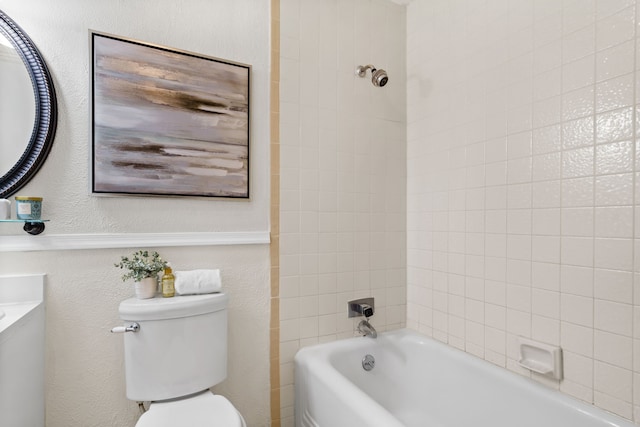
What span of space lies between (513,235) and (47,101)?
1.94 meters

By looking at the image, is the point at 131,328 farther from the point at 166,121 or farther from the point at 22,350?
the point at 166,121

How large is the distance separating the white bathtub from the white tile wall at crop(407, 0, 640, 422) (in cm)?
9

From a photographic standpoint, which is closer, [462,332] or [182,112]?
[182,112]

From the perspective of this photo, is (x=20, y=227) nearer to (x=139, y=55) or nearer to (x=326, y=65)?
(x=139, y=55)

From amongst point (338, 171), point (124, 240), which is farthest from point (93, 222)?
point (338, 171)

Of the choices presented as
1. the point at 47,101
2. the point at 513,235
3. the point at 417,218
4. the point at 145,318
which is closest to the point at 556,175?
the point at 513,235

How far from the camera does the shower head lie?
1770 mm

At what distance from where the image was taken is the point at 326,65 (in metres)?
1.88

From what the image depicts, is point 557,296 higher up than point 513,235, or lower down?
lower down

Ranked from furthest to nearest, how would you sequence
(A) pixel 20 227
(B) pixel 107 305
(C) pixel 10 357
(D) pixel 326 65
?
1. (D) pixel 326 65
2. (B) pixel 107 305
3. (A) pixel 20 227
4. (C) pixel 10 357

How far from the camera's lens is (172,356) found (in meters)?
1.36

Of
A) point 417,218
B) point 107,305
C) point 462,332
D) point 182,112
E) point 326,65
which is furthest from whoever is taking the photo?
point 417,218

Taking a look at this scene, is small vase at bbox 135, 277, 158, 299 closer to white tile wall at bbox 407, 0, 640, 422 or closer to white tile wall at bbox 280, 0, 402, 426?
white tile wall at bbox 280, 0, 402, 426

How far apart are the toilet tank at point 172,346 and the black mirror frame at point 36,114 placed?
1.94 feet
